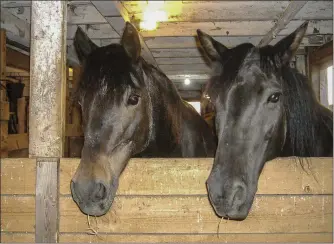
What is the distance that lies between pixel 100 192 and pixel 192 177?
0.55m

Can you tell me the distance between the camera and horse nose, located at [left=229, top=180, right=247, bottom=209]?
1.75 metres

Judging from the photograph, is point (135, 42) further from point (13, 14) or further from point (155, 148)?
point (13, 14)

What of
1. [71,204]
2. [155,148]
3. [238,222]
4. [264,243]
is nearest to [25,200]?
[71,204]

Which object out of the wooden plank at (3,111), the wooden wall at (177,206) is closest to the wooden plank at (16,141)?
the wooden plank at (3,111)

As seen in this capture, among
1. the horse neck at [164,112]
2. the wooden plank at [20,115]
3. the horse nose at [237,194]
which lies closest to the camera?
the horse nose at [237,194]

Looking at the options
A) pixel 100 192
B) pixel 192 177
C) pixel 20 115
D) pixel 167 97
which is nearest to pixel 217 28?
pixel 167 97

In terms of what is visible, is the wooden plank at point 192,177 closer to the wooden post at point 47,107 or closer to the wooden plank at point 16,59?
the wooden post at point 47,107

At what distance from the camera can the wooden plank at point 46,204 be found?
6.55 feet

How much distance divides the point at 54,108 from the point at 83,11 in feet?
7.81

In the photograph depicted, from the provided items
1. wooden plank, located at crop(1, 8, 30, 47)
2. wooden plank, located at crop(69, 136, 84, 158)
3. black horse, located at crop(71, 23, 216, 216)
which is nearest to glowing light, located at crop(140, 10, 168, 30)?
black horse, located at crop(71, 23, 216, 216)

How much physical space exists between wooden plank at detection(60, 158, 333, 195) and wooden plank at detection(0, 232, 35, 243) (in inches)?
13.6

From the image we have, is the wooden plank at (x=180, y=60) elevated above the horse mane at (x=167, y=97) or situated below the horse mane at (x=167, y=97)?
above

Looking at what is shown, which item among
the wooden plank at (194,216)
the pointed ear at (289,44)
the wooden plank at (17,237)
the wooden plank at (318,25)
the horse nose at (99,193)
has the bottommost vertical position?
the wooden plank at (17,237)

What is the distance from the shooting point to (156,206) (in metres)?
2.02
